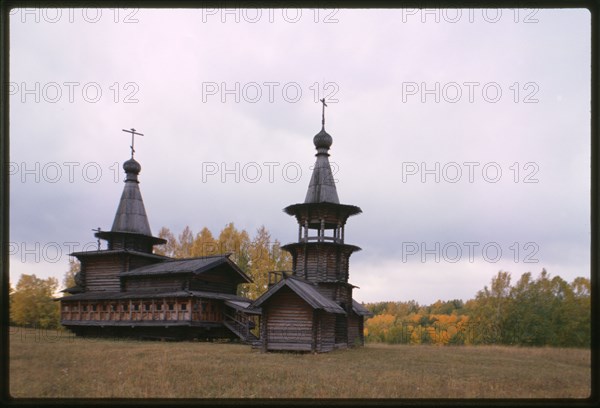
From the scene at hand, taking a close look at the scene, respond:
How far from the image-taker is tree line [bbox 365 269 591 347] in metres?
9.81

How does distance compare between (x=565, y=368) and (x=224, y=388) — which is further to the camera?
(x=565, y=368)

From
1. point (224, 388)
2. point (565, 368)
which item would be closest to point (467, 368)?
point (565, 368)

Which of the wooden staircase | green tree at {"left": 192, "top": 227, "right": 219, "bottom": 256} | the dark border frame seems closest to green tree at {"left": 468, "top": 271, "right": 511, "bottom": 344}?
the wooden staircase

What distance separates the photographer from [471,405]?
287 inches

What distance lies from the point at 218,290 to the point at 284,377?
20.3m

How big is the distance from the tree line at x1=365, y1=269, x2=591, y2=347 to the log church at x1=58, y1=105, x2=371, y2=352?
8.63 meters

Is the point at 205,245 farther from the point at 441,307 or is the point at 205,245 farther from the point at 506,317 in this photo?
the point at 441,307

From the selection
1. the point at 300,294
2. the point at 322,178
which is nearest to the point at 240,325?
the point at 300,294

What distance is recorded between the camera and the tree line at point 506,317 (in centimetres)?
981

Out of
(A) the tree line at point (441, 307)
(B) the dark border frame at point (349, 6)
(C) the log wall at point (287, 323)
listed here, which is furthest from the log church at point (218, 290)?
(B) the dark border frame at point (349, 6)

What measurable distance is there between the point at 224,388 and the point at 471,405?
642cm

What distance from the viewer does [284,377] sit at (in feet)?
43.0

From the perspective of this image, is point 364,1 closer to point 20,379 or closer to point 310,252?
point 20,379

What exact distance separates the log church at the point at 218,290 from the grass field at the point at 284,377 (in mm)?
4632
